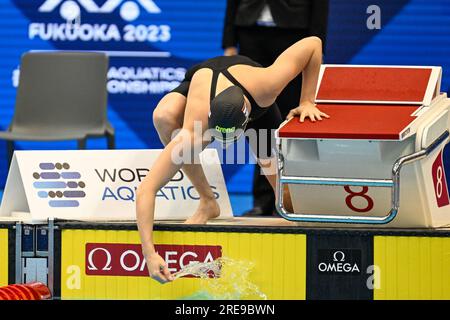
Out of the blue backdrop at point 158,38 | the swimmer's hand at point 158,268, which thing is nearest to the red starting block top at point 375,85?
the swimmer's hand at point 158,268

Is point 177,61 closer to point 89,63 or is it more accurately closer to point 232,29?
point 89,63

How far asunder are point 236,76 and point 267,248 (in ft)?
2.36

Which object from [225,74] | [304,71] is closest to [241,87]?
[225,74]

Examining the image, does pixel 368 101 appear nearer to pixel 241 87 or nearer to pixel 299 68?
pixel 299 68

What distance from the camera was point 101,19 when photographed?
788 centimetres

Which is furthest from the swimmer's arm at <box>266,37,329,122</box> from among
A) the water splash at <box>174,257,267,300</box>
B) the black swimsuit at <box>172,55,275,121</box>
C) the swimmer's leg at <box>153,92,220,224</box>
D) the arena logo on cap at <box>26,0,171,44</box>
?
the arena logo on cap at <box>26,0,171,44</box>

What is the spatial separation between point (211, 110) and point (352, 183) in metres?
0.61

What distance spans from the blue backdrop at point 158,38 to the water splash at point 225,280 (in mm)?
3478

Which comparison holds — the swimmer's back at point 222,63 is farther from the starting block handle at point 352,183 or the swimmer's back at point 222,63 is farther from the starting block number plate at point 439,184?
the starting block number plate at point 439,184

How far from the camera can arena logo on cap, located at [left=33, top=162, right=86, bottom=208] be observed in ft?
16.0

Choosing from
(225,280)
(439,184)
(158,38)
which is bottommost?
(225,280)

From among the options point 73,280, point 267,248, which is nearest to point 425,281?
point 267,248

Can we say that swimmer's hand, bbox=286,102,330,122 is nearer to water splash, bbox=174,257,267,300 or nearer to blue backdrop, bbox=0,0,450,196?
water splash, bbox=174,257,267,300

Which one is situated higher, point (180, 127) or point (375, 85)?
point (375, 85)
